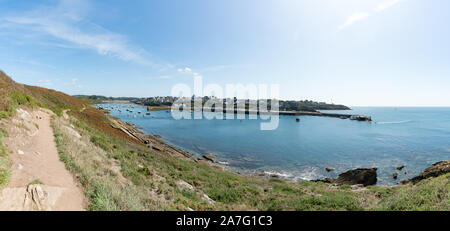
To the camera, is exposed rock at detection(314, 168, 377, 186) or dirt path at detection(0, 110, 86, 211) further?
exposed rock at detection(314, 168, 377, 186)

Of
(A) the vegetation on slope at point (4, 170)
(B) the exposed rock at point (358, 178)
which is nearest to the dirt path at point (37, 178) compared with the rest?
(A) the vegetation on slope at point (4, 170)

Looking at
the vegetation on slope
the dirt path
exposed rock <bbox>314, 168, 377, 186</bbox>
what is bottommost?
exposed rock <bbox>314, 168, 377, 186</bbox>

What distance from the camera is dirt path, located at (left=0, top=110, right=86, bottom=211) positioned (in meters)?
4.03

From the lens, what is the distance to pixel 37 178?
514cm

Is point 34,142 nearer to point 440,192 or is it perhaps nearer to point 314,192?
point 314,192

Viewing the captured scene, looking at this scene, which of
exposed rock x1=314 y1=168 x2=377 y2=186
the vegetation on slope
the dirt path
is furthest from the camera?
exposed rock x1=314 y1=168 x2=377 y2=186

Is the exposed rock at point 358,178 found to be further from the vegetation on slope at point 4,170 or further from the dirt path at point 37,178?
the vegetation on slope at point 4,170

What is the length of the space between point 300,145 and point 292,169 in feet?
52.0

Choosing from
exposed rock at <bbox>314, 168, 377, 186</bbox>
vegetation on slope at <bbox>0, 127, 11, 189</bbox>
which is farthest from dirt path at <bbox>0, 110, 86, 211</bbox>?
exposed rock at <bbox>314, 168, 377, 186</bbox>

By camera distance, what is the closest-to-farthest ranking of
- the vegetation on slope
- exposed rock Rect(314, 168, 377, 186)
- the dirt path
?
the dirt path
the vegetation on slope
exposed rock Rect(314, 168, 377, 186)

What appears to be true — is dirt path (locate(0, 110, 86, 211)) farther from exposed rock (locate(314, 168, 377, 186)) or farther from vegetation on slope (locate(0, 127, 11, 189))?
exposed rock (locate(314, 168, 377, 186))

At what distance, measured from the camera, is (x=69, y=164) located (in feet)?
22.4

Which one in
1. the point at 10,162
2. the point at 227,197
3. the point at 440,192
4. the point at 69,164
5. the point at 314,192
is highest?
the point at 10,162
